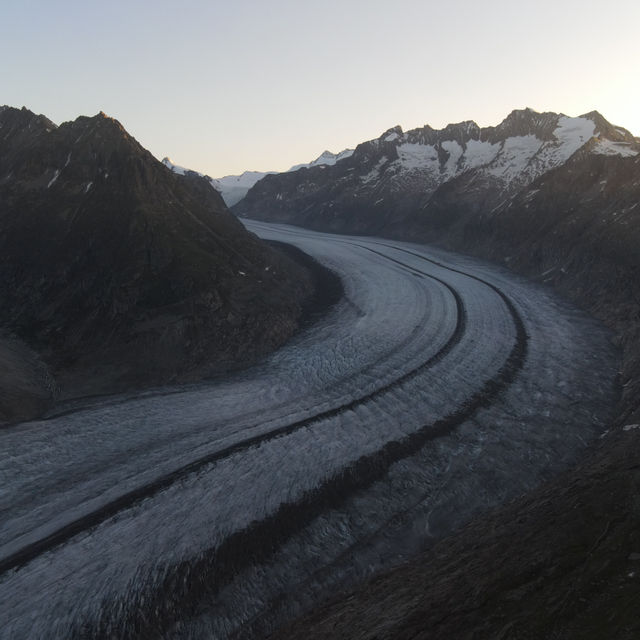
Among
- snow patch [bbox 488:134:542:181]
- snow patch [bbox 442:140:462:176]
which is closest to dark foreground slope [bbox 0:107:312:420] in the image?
snow patch [bbox 488:134:542:181]

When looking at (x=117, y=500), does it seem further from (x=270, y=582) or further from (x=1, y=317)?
(x=1, y=317)

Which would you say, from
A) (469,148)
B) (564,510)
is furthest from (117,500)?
(469,148)

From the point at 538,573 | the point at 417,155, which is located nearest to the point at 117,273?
the point at 538,573

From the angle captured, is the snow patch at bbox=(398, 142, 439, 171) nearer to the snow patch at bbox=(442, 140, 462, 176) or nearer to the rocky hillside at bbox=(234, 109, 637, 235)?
the rocky hillside at bbox=(234, 109, 637, 235)

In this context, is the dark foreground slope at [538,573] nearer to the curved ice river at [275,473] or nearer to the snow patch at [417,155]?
the curved ice river at [275,473]

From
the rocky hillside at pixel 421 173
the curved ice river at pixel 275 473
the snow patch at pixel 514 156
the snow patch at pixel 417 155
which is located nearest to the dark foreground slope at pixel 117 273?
the curved ice river at pixel 275 473

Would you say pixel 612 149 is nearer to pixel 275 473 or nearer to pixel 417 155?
pixel 417 155
